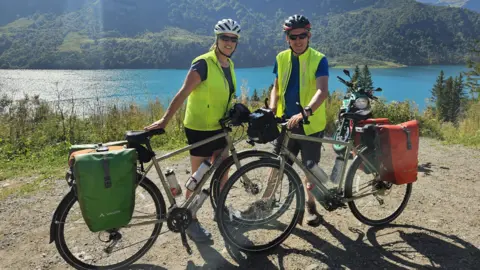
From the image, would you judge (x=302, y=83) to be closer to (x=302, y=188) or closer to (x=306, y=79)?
(x=306, y=79)

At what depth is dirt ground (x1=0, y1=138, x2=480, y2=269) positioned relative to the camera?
2760mm

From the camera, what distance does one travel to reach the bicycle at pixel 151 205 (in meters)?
2.43

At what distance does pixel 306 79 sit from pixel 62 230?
8.03ft

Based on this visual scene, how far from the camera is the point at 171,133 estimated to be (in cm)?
726

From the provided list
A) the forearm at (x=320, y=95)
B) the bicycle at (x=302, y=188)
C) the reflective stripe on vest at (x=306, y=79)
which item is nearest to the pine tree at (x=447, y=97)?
the bicycle at (x=302, y=188)

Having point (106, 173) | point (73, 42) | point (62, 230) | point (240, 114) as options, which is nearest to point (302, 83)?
point (240, 114)

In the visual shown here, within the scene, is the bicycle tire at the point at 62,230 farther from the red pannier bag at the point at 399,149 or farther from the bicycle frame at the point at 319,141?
the red pannier bag at the point at 399,149

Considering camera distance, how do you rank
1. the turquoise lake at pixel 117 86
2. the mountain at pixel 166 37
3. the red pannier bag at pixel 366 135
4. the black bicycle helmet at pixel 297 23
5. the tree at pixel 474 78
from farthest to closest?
the mountain at pixel 166 37 → the tree at pixel 474 78 → the turquoise lake at pixel 117 86 → the red pannier bag at pixel 366 135 → the black bicycle helmet at pixel 297 23

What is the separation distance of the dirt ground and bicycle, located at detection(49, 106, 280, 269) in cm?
22

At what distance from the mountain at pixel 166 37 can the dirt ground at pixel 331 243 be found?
265ft

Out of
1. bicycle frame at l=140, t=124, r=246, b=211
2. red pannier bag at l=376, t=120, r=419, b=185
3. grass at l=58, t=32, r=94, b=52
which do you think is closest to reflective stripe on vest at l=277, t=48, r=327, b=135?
red pannier bag at l=376, t=120, r=419, b=185

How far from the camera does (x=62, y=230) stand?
7.96 feet

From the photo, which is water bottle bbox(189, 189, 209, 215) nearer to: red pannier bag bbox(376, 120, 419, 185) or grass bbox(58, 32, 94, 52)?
red pannier bag bbox(376, 120, 419, 185)

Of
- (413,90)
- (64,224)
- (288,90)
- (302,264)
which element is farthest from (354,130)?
(413,90)
